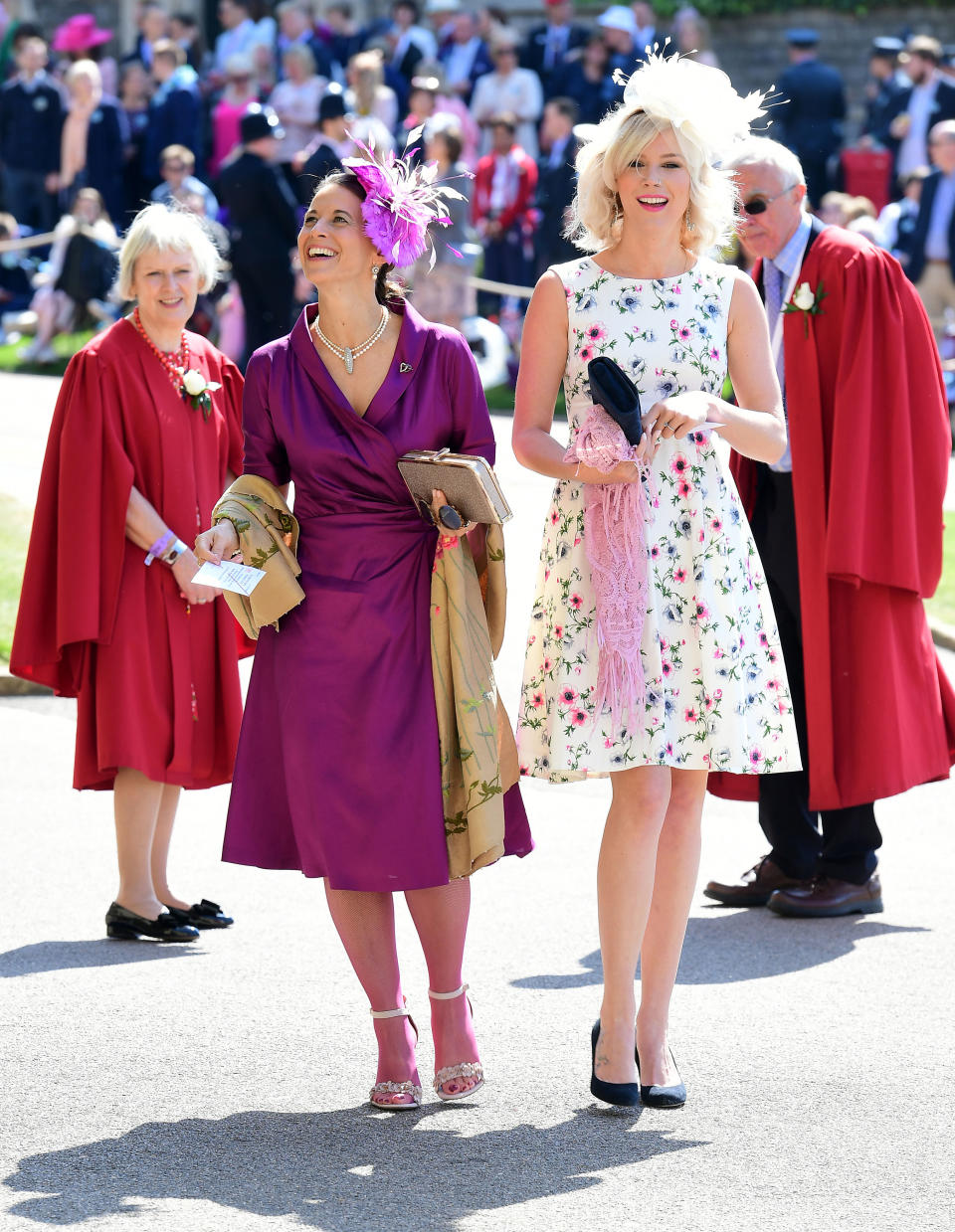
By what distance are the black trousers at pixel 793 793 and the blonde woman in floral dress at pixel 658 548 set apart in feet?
5.18

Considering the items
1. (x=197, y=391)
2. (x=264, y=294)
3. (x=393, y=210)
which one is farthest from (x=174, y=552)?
(x=264, y=294)

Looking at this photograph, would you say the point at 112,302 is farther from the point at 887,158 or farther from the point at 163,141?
the point at 887,158

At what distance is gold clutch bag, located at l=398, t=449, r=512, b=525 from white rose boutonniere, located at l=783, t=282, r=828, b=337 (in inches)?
79.4

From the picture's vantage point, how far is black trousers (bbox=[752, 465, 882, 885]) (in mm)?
6012

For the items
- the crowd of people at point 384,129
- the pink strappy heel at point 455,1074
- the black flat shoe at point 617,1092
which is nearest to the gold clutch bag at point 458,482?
the pink strappy heel at point 455,1074

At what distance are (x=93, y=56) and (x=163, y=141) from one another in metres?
4.76

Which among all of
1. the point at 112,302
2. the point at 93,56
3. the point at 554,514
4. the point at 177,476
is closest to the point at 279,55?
the point at 93,56

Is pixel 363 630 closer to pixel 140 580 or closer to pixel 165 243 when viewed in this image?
pixel 140 580

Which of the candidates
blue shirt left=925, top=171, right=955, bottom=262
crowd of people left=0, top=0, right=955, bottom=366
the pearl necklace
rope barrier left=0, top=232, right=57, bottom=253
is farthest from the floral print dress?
rope barrier left=0, top=232, right=57, bottom=253

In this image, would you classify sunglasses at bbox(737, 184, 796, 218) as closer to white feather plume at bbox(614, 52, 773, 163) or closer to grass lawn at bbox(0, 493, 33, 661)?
white feather plume at bbox(614, 52, 773, 163)

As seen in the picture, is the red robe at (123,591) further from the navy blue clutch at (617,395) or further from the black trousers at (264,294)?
the black trousers at (264,294)

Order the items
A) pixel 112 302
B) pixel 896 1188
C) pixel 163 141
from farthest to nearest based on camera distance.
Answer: pixel 163 141 → pixel 112 302 → pixel 896 1188

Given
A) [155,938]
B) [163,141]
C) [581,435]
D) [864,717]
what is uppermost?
[163,141]

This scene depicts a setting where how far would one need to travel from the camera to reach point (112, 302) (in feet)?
52.9
